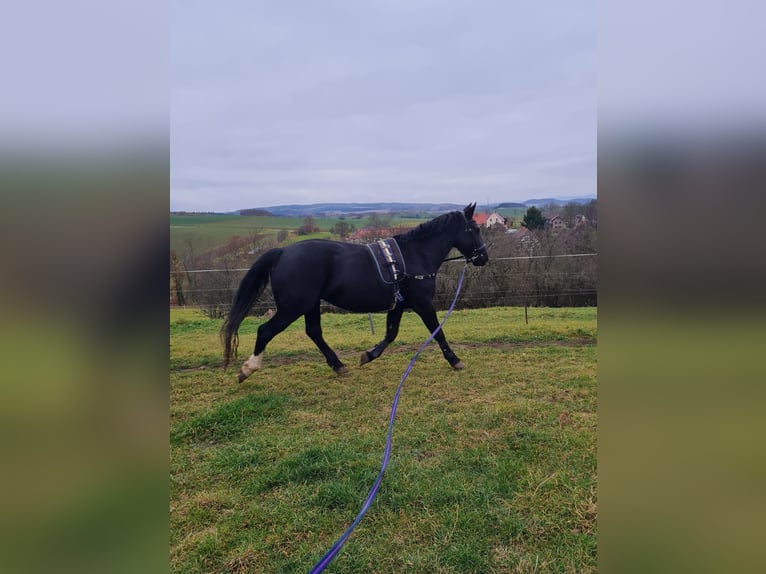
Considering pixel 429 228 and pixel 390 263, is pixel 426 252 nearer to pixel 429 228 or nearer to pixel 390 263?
pixel 429 228

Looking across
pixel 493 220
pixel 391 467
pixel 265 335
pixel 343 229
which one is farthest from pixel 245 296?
pixel 493 220

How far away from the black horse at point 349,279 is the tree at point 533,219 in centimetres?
508

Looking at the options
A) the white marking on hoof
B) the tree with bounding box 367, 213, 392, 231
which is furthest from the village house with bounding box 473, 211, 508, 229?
the white marking on hoof

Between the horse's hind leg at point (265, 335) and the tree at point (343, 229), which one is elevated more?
the tree at point (343, 229)

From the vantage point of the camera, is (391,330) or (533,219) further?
(533,219)

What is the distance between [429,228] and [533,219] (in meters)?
5.68

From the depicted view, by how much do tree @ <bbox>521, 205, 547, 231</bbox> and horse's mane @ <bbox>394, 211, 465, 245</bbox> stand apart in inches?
207

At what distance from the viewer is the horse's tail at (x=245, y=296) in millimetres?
4209

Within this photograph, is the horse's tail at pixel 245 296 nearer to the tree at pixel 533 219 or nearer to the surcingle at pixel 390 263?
the surcingle at pixel 390 263

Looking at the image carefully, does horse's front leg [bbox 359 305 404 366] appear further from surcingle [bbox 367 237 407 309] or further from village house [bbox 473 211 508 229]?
village house [bbox 473 211 508 229]

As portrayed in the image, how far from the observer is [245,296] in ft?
14.2

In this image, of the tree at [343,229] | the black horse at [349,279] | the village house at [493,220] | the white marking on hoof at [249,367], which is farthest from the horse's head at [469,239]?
the tree at [343,229]
